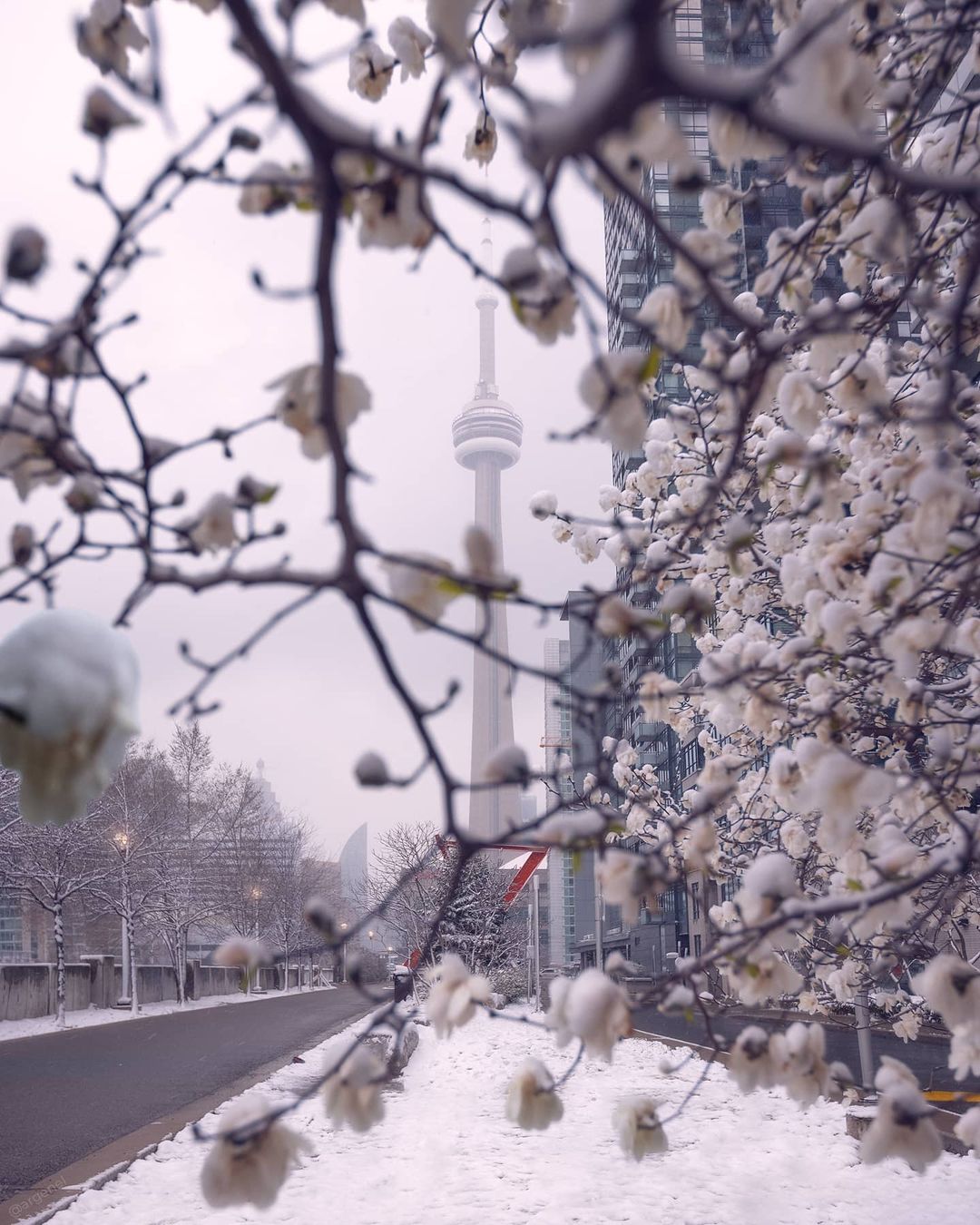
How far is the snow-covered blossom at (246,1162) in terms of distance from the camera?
1.26m

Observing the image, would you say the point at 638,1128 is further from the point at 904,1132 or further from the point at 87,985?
the point at 87,985

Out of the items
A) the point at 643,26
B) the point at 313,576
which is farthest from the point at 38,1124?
the point at 643,26

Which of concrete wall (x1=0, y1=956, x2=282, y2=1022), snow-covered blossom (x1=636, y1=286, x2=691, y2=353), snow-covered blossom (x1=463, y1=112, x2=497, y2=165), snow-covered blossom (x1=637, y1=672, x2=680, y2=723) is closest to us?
snow-covered blossom (x1=636, y1=286, x2=691, y2=353)

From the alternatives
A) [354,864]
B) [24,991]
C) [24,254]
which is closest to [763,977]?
[24,254]

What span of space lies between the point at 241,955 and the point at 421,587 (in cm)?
58

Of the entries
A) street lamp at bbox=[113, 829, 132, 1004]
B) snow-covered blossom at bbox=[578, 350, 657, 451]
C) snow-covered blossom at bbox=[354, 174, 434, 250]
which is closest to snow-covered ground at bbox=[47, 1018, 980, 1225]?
snow-covered blossom at bbox=[578, 350, 657, 451]

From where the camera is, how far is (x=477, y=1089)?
23.4 ft

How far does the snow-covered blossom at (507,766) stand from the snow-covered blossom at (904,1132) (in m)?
0.78

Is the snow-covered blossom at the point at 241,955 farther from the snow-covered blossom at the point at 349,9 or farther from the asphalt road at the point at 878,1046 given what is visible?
the asphalt road at the point at 878,1046

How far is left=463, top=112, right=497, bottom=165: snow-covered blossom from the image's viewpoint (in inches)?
84.3

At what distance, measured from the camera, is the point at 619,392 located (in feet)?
4.41

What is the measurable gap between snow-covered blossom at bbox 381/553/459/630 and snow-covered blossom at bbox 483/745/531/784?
0.68 ft

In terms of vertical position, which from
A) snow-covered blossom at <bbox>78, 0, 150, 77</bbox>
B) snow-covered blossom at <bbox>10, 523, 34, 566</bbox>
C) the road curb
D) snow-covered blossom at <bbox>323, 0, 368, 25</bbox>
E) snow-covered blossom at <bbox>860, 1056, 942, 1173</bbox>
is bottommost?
the road curb

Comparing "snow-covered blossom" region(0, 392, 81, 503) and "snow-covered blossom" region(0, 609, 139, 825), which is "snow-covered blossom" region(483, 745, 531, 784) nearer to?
"snow-covered blossom" region(0, 609, 139, 825)
